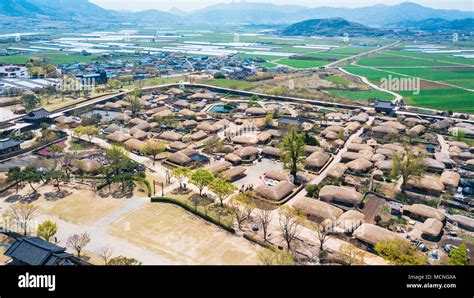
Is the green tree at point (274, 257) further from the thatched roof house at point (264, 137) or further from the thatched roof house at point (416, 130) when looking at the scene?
the thatched roof house at point (416, 130)

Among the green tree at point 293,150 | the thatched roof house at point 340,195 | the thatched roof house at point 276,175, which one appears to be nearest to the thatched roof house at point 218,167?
the thatched roof house at point 276,175

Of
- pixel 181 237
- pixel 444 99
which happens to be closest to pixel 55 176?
pixel 181 237

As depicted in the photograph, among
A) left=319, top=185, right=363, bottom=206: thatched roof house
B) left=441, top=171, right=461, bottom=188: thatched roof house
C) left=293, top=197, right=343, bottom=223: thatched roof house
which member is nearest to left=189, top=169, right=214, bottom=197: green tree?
left=293, top=197, right=343, bottom=223: thatched roof house

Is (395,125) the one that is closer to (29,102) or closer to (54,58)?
(29,102)

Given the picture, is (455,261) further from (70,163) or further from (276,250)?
(70,163)
